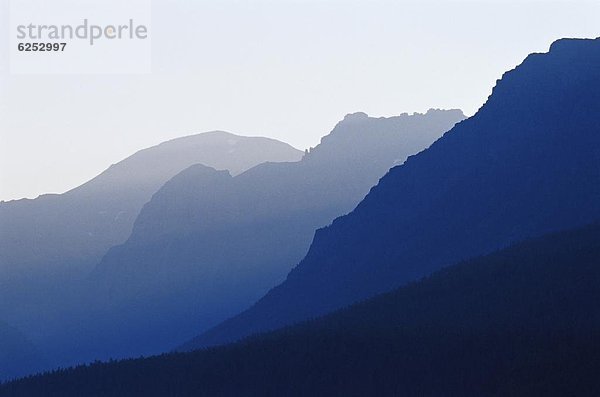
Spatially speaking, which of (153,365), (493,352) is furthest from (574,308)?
(153,365)

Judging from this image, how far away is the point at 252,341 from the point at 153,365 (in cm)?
1809

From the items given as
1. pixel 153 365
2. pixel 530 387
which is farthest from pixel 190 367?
pixel 530 387

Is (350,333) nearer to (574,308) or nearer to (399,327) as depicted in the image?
(399,327)

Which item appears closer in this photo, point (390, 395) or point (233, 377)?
point (390, 395)

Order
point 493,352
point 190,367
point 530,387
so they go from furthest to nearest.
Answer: point 190,367
point 493,352
point 530,387

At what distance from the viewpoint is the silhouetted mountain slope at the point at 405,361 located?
163500 millimetres

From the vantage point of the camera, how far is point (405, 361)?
6850 inches

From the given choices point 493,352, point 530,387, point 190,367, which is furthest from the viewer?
point 190,367

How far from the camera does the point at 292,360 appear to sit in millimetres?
178000

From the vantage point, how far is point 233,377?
176 meters

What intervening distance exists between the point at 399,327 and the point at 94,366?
54028 millimetres

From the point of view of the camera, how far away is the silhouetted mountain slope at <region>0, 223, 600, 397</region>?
163500 millimetres

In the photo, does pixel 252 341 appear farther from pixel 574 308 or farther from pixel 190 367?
pixel 574 308

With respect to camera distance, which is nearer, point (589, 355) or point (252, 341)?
point (589, 355)
